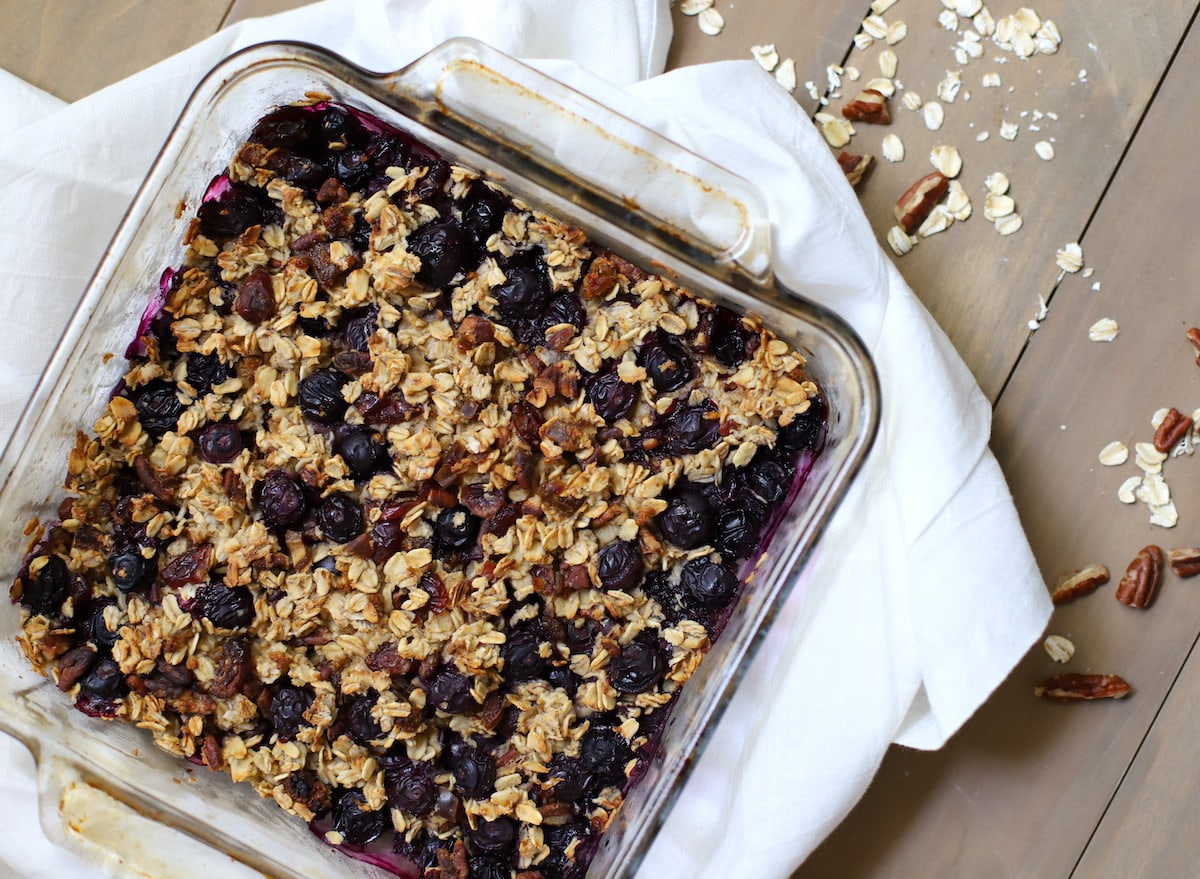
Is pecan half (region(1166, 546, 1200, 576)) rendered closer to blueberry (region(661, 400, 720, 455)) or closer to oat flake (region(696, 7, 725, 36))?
blueberry (region(661, 400, 720, 455))

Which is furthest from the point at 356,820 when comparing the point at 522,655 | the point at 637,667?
the point at 637,667

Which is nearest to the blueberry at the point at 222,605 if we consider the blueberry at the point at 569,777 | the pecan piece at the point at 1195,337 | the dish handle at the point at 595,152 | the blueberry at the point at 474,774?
the blueberry at the point at 474,774

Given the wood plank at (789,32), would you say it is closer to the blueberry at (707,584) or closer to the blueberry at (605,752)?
the blueberry at (707,584)

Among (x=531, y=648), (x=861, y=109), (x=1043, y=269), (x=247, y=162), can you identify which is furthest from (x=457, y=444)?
(x=1043, y=269)

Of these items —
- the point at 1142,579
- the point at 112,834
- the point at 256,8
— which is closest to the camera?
the point at 112,834

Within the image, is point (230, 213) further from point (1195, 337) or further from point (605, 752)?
point (1195, 337)

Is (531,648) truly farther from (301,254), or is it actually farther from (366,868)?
(301,254)

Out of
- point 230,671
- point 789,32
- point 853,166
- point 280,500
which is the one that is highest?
point 789,32
